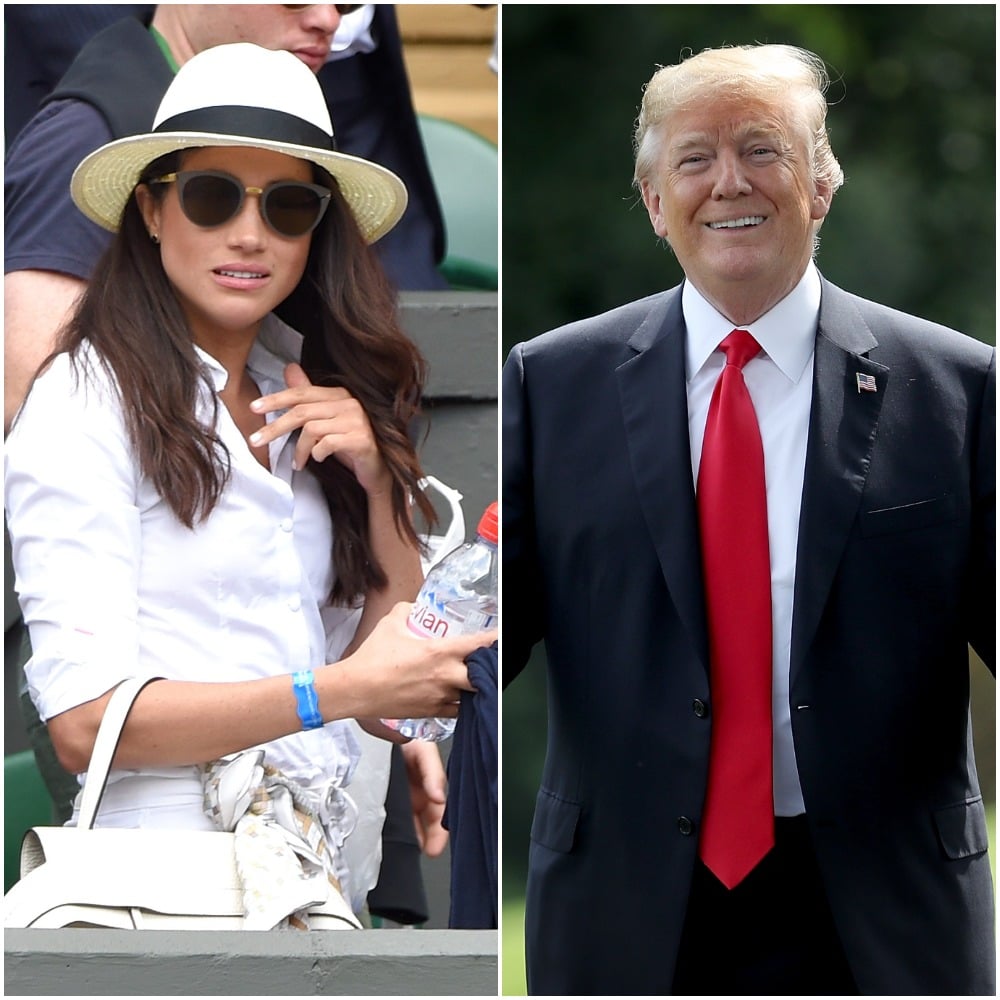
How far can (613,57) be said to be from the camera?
6.48 meters

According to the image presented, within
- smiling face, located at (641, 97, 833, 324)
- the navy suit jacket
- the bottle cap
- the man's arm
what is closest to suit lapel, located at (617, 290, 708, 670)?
the navy suit jacket

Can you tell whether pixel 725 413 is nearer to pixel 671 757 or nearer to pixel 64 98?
pixel 671 757

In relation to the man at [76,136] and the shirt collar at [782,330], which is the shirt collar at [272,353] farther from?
the shirt collar at [782,330]

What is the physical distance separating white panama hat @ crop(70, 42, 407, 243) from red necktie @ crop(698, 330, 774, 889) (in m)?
0.88

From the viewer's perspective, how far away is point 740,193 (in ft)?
9.03

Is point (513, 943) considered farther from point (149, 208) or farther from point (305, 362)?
point (149, 208)

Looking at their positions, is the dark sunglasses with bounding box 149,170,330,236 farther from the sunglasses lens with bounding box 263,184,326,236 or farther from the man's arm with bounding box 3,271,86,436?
the man's arm with bounding box 3,271,86,436

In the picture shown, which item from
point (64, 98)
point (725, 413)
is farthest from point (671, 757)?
point (64, 98)

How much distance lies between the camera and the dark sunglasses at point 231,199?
3.06 metres

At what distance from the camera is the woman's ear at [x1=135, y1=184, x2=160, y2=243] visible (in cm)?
310

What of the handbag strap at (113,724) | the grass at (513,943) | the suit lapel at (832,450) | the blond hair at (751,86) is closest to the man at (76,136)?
the handbag strap at (113,724)

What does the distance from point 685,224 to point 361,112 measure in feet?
2.48

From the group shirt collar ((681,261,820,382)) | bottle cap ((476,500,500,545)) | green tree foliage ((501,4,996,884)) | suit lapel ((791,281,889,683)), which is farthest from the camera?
green tree foliage ((501,4,996,884))

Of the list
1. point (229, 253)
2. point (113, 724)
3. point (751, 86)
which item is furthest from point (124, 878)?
point (751, 86)
